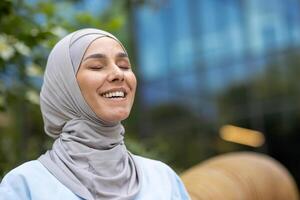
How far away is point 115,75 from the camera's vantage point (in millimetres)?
2275

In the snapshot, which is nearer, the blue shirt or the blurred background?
the blue shirt

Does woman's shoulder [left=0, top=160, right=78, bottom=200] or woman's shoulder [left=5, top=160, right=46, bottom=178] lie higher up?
woman's shoulder [left=5, top=160, right=46, bottom=178]

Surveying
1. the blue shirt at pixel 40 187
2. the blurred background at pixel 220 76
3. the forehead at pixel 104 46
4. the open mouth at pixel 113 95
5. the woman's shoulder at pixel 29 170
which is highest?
the forehead at pixel 104 46

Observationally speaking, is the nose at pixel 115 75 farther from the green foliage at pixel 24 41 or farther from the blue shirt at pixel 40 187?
the green foliage at pixel 24 41

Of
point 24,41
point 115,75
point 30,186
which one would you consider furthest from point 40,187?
point 24,41

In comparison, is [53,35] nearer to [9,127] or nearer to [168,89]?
[9,127]

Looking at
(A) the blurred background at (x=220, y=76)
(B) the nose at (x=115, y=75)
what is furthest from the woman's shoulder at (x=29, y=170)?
(A) the blurred background at (x=220, y=76)

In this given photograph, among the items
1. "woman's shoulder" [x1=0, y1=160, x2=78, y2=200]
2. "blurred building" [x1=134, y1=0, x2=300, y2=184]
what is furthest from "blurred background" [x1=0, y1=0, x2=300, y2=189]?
"woman's shoulder" [x1=0, y1=160, x2=78, y2=200]

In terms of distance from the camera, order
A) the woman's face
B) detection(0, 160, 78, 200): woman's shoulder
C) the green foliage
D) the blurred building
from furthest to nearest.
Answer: the blurred building → the green foliage → the woman's face → detection(0, 160, 78, 200): woman's shoulder

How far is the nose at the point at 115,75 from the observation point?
2.28 meters

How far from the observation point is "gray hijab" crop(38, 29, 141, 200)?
7.29ft

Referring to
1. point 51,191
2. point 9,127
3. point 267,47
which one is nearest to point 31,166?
point 51,191

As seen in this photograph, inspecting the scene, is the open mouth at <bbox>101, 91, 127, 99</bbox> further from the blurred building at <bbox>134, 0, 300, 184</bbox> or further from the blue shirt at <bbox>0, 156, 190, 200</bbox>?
the blurred building at <bbox>134, 0, 300, 184</bbox>

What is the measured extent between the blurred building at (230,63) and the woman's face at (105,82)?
10.8m
